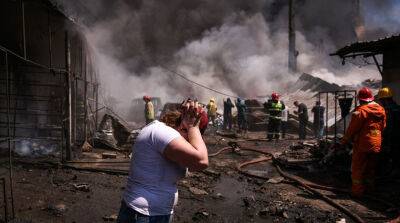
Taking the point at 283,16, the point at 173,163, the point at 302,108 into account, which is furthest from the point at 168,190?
the point at 283,16

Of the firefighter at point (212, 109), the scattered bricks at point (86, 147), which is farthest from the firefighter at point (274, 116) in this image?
the scattered bricks at point (86, 147)

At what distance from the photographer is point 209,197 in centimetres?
667

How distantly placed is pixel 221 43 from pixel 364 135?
2928cm

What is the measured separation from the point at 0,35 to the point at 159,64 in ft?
86.6

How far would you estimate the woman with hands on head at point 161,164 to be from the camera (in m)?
2.25

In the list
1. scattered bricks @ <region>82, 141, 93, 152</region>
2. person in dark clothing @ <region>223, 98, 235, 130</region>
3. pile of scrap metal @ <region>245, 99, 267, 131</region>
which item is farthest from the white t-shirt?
pile of scrap metal @ <region>245, 99, 267, 131</region>

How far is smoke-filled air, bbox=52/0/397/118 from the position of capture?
105ft

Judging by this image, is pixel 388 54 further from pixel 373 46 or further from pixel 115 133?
pixel 115 133

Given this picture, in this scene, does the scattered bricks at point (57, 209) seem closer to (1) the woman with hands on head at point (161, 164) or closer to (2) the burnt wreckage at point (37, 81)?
(2) the burnt wreckage at point (37, 81)

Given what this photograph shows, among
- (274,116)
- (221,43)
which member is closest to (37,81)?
(274,116)

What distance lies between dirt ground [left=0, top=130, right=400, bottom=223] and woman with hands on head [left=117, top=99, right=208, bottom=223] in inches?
127

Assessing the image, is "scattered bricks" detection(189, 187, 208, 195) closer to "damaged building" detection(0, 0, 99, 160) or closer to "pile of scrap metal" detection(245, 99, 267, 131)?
"damaged building" detection(0, 0, 99, 160)

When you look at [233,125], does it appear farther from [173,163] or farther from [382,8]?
[382,8]

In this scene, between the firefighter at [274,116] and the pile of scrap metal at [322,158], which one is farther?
the firefighter at [274,116]
